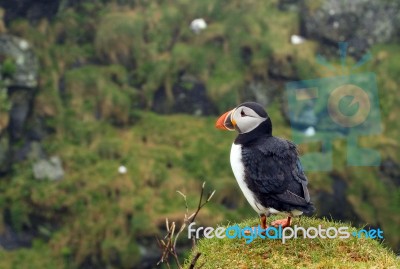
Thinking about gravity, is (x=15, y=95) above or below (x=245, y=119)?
below

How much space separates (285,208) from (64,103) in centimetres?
1303

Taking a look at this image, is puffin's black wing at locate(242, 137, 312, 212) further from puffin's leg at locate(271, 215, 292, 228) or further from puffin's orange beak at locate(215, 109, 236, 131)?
puffin's leg at locate(271, 215, 292, 228)

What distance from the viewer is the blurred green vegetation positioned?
49.9ft

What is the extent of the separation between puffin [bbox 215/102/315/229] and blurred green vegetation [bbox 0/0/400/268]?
8.98 meters

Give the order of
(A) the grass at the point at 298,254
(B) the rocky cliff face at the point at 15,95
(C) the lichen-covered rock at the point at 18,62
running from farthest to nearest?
1. (C) the lichen-covered rock at the point at 18,62
2. (B) the rocky cliff face at the point at 15,95
3. (A) the grass at the point at 298,254

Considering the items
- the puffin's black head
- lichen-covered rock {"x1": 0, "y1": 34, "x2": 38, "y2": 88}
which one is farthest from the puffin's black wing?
lichen-covered rock {"x1": 0, "y1": 34, "x2": 38, "y2": 88}

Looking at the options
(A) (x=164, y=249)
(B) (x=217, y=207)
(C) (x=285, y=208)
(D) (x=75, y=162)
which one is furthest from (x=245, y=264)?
(D) (x=75, y=162)

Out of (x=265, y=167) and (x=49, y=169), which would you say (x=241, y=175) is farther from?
(x=49, y=169)

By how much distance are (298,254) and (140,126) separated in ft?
39.1

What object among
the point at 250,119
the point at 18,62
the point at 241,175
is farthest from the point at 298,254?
the point at 18,62

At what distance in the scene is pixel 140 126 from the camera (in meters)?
17.4

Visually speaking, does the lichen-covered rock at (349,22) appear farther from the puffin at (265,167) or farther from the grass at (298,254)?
the puffin at (265,167)

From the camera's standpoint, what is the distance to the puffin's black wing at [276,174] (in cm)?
563

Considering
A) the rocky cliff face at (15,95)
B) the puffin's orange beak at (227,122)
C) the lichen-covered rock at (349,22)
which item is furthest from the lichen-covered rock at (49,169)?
the puffin's orange beak at (227,122)
